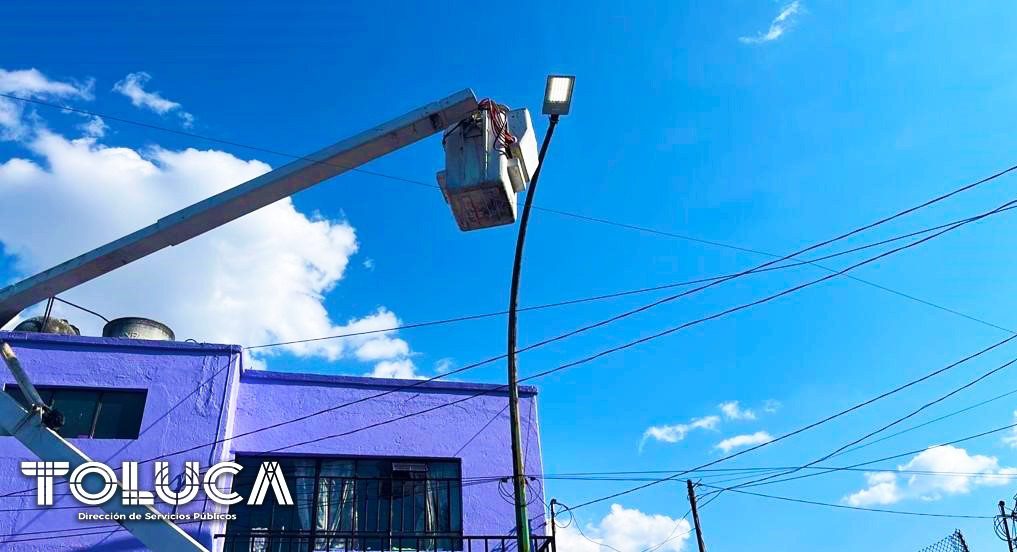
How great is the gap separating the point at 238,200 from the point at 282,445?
19.9 ft

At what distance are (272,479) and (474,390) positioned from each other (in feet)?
13.5

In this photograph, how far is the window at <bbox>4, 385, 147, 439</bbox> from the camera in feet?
40.8

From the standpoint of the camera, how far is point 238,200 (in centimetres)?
877

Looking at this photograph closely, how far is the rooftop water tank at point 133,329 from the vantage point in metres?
14.6

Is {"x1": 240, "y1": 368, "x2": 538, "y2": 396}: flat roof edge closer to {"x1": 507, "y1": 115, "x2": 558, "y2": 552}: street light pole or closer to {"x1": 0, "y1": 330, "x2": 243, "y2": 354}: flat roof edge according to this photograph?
{"x1": 0, "y1": 330, "x2": 243, "y2": 354}: flat roof edge

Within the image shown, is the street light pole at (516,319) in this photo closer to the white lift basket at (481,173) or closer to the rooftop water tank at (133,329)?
the white lift basket at (481,173)

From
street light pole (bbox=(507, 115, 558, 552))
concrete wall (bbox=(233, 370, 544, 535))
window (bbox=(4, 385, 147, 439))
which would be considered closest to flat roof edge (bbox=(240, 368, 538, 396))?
concrete wall (bbox=(233, 370, 544, 535))

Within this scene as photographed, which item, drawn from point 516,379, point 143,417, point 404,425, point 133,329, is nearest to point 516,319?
point 516,379

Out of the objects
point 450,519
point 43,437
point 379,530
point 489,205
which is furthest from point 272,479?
point 489,205

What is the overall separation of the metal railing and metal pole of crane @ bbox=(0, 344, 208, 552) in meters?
3.67

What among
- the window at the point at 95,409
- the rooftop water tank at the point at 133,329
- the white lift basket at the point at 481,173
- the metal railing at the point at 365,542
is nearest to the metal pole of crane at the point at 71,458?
the metal railing at the point at 365,542

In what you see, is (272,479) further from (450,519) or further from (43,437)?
(43,437)

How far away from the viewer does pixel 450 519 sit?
13.3 metres

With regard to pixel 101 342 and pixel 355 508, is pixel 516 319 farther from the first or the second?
pixel 101 342
